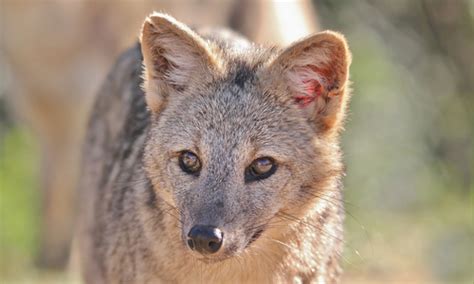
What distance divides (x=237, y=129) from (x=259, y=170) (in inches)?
8.2

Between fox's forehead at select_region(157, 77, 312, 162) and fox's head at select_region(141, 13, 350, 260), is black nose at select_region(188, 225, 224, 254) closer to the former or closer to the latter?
fox's head at select_region(141, 13, 350, 260)

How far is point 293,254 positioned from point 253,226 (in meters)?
0.48

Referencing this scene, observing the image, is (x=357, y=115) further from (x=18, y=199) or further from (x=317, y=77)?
(x=317, y=77)

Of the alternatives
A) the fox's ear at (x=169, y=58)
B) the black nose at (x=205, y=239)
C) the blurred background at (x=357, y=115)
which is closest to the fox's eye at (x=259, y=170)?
the black nose at (x=205, y=239)

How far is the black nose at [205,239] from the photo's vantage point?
4781mm

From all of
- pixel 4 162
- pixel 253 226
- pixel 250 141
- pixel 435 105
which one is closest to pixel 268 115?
pixel 250 141

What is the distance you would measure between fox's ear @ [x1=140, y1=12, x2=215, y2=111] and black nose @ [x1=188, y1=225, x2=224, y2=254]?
3.09 feet

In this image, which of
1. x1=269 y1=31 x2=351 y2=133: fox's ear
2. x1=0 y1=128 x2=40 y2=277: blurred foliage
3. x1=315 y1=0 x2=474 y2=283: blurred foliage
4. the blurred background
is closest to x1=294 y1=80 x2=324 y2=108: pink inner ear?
x1=269 y1=31 x2=351 y2=133: fox's ear

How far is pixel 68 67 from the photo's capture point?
35.2 ft

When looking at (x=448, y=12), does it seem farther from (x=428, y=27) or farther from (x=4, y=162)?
(x=4, y=162)

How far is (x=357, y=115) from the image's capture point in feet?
42.5

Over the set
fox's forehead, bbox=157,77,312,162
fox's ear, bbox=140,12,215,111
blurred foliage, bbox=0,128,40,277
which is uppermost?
fox's ear, bbox=140,12,215,111

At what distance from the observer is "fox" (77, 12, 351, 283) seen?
5.02 meters

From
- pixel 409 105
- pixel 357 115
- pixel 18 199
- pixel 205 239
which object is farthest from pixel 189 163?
pixel 18 199
